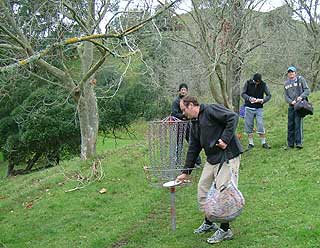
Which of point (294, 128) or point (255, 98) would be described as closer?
point (294, 128)

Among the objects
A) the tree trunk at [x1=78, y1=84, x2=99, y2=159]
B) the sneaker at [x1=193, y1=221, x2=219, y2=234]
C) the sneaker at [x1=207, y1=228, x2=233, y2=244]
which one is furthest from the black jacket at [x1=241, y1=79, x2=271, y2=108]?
the sneaker at [x1=207, y1=228, x2=233, y2=244]

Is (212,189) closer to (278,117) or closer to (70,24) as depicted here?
(70,24)

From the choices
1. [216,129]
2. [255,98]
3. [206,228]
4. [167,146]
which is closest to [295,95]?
[255,98]

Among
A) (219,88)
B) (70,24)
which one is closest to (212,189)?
(70,24)

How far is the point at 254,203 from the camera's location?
26.7ft

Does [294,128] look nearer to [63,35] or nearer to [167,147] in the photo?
[167,147]

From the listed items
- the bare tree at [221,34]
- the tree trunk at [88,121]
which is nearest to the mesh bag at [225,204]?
the bare tree at [221,34]

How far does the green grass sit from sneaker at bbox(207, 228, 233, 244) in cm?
10

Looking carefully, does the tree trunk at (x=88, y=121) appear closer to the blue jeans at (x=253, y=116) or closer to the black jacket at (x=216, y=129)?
the blue jeans at (x=253, y=116)

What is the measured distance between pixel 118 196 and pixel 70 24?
5.37 metres

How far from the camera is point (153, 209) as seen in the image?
8984 millimetres

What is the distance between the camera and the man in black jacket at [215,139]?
6.17 meters

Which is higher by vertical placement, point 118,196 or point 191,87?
point 191,87

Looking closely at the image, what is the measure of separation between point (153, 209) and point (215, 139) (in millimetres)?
3134
